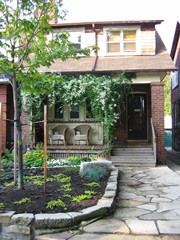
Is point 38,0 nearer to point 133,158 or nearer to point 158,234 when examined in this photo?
point 158,234

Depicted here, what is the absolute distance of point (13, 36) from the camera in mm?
5320

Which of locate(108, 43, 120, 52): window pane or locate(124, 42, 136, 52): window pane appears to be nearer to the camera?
locate(124, 42, 136, 52): window pane

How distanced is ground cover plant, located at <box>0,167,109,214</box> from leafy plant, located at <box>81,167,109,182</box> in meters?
0.04

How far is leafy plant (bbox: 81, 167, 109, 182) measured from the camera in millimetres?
6605

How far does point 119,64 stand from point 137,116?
9.21 ft

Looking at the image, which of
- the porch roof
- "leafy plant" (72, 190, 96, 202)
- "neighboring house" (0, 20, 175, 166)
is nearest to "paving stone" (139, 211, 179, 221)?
"leafy plant" (72, 190, 96, 202)

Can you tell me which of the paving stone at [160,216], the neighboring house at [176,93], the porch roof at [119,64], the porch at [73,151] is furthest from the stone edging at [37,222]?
the neighboring house at [176,93]

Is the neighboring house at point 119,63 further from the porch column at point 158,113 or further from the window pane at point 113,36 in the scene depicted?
the porch column at point 158,113

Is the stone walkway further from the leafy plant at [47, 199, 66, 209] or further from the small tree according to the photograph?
the small tree

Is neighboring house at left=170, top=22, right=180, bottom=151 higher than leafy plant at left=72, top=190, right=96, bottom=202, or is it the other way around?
neighboring house at left=170, top=22, right=180, bottom=151

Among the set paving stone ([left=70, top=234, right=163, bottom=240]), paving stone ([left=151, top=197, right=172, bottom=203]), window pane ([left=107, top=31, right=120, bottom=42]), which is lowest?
paving stone ([left=70, top=234, right=163, bottom=240])

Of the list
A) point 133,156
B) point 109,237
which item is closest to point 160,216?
point 109,237

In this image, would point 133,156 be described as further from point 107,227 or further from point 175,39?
point 175,39

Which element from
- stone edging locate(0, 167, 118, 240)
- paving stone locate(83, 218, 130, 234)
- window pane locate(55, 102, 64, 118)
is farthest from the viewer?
window pane locate(55, 102, 64, 118)
